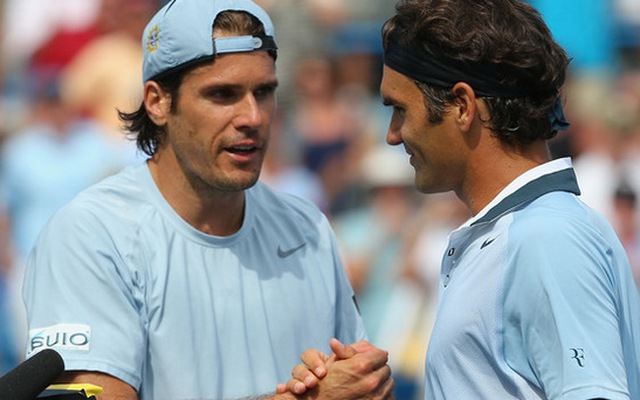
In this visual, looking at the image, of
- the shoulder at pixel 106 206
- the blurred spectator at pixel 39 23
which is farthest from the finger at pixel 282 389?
the blurred spectator at pixel 39 23

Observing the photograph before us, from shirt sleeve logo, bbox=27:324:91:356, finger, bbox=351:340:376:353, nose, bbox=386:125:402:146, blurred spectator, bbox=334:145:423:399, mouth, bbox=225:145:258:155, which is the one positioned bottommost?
blurred spectator, bbox=334:145:423:399

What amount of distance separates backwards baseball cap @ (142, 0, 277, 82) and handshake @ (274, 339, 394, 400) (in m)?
1.06

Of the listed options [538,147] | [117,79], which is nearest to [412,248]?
[117,79]

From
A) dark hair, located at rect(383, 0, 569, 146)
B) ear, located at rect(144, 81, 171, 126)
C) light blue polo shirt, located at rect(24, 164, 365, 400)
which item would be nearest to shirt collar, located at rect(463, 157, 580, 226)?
dark hair, located at rect(383, 0, 569, 146)

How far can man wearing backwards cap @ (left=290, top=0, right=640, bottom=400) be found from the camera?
3055 mm

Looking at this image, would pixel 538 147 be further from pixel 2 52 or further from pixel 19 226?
pixel 2 52

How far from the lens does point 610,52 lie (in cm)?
1007

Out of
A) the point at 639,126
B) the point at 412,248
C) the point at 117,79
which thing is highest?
the point at 117,79

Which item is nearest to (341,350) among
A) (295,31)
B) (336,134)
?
(336,134)

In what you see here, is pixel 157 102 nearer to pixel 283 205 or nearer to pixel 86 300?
pixel 283 205

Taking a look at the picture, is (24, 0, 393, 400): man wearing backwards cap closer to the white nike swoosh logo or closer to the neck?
the white nike swoosh logo

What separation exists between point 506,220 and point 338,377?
0.92 metres

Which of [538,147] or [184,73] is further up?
[184,73]

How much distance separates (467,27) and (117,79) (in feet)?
22.0
